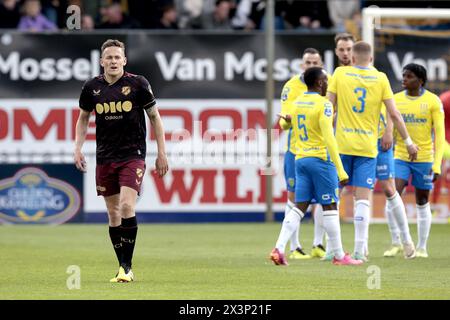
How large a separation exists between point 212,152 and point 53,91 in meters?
2.88

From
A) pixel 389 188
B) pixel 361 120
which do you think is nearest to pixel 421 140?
pixel 389 188

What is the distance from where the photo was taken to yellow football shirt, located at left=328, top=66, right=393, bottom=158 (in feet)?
45.4

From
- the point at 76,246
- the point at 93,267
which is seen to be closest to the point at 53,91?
the point at 76,246

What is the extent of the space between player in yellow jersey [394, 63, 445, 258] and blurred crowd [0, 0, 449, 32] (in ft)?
24.2

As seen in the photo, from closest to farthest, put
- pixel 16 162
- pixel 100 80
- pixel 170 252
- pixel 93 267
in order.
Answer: pixel 100 80
pixel 93 267
pixel 170 252
pixel 16 162

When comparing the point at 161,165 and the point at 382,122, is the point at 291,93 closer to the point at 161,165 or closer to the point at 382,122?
the point at 382,122

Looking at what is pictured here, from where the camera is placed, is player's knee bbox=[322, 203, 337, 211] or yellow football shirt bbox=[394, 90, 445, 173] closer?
player's knee bbox=[322, 203, 337, 211]

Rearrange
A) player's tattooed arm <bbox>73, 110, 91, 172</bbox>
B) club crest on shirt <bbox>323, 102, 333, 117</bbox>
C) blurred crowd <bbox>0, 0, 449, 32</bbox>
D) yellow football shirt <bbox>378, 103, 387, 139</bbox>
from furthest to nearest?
blurred crowd <bbox>0, 0, 449, 32</bbox> → yellow football shirt <bbox>378, 103, 387, 139</bbox> → club crest on shirt <bbox>323, 102, 333, 117</bbox> → player's tattooed arm <bbox>73, 110, 91, 172</bbox>

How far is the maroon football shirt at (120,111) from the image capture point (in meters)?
11.7

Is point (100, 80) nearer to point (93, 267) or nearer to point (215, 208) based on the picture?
point (93, 267)

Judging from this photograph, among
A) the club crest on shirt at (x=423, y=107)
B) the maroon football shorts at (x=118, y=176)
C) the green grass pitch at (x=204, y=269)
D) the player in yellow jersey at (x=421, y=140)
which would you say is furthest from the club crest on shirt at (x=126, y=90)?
the club crest on shirt at (x=423, y=107)

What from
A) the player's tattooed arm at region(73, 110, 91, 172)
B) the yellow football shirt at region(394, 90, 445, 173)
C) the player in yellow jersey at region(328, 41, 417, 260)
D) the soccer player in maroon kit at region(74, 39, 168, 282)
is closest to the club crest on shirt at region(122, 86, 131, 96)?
the soccer player in maroon kit at region(74, 39, 168, 282)

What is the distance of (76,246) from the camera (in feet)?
54.9

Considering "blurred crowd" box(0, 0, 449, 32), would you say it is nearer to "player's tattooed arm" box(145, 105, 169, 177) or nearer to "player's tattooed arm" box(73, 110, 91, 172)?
"player's tattooed arm" box(73, 110, 91, 172)
